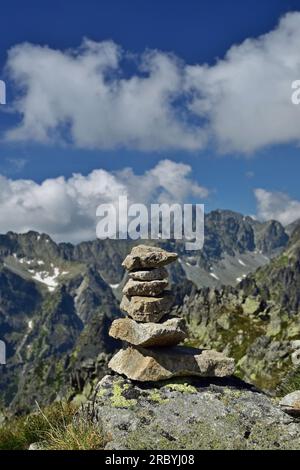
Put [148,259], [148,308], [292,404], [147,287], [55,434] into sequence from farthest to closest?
1. [148,259]
2. [147,287]
3. [148,308]
4. [292,404]
5. [55,434]

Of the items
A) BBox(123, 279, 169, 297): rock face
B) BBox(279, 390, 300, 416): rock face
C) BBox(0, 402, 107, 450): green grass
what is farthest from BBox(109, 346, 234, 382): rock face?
BBox(0, 402, 107, 450): green grass

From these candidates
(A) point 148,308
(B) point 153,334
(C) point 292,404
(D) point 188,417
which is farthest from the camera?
(A) point 148,308

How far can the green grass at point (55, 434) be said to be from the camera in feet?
46.3

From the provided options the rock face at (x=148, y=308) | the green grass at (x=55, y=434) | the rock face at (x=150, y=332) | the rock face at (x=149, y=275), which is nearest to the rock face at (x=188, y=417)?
the green grass at (x=55, y=434)

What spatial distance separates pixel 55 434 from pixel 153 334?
16.1 ft

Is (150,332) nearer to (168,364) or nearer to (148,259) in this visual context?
(168,364)

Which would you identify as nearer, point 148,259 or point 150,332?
point 150,332

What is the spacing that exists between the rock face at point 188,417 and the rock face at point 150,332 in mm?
1650

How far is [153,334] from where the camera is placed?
725 inches

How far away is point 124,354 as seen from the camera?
19422mm

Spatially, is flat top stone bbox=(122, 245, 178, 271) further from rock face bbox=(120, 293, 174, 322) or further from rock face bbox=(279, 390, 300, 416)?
rock face bbox=(279, 390, 300, 416)

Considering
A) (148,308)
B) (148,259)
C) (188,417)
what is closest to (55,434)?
(188,417)
